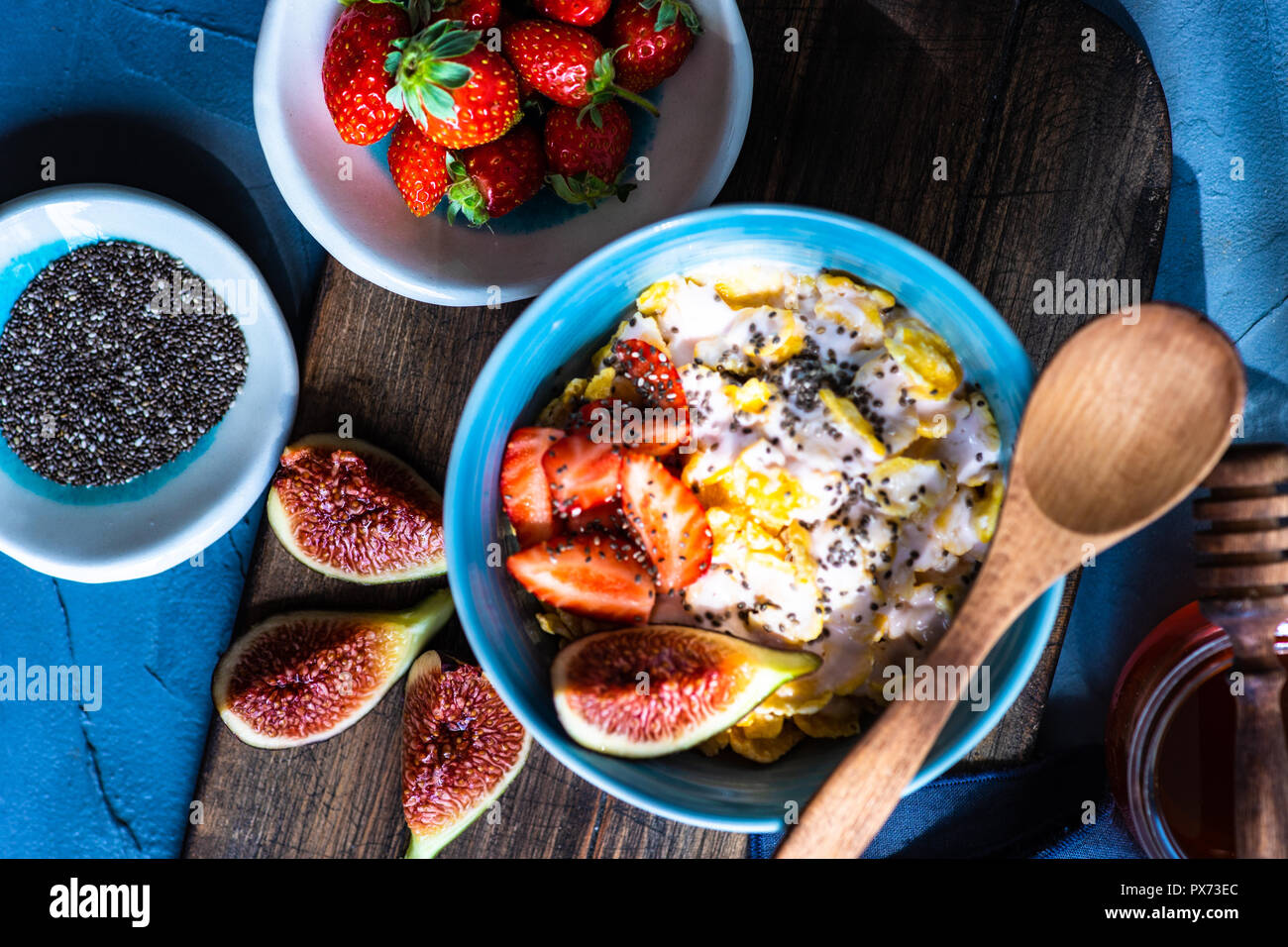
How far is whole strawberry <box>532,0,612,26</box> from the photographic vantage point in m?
1.53

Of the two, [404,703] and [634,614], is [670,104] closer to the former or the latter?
[634,614]

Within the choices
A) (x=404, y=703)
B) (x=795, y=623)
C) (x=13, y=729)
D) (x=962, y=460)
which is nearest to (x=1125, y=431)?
(x=962, y=460)

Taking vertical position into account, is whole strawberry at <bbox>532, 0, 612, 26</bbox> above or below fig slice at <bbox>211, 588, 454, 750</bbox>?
above

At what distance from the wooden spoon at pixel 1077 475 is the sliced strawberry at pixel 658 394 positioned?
0.49 m

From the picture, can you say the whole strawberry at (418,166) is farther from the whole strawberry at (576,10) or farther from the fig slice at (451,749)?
the fig slice at (451,749)

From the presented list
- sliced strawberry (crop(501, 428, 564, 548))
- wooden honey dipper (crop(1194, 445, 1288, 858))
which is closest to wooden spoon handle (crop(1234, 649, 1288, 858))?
wooden honey dipper (crop(1194, 445, 1288, 858))

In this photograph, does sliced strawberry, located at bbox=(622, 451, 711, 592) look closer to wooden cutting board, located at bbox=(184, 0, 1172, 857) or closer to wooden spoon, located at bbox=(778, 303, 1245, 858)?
wooden spoon, located at bbox=(778, 303, 1245, 858)

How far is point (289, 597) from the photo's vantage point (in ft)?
5.94

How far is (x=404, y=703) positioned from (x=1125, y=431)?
1.34 metres

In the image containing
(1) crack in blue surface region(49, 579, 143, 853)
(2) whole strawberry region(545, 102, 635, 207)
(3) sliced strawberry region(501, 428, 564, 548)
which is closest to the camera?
(3) sliced strawberry region(501, 428, 564, 548)

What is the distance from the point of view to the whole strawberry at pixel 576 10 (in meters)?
1.53

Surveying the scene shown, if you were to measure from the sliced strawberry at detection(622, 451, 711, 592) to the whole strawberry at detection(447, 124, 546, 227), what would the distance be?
54 cm

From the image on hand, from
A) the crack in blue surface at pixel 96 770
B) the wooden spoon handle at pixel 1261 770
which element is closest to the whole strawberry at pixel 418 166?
the crack in blue surface at pixel 96 770

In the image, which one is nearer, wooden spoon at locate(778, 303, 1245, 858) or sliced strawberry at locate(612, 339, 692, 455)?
wooden spoon at locate(778, 303, 1245, 858)
